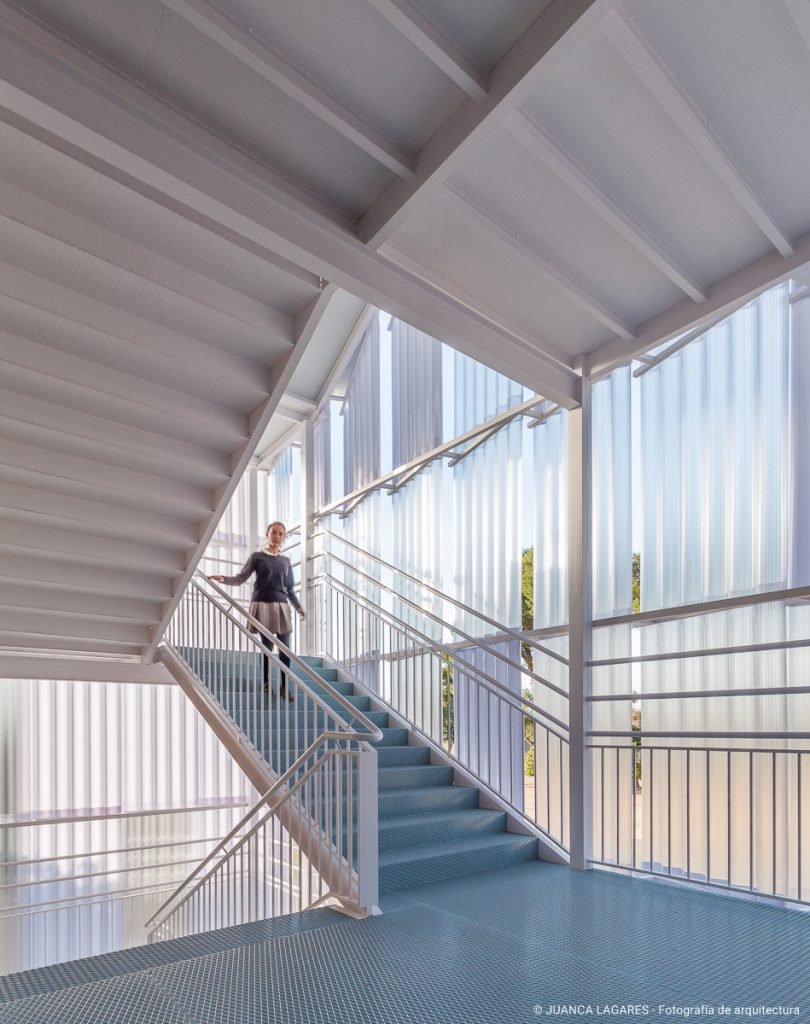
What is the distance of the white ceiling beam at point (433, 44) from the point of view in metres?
2.46

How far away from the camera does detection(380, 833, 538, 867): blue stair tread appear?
173 inches

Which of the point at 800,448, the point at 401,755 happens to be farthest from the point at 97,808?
the point at 800,448

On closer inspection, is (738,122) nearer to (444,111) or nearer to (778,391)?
(444,111)

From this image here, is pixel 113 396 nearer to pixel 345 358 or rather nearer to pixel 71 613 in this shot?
pixel 71 613

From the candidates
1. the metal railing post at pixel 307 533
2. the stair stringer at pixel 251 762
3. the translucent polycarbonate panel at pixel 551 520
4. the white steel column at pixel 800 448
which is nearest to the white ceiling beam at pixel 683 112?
the white steel column at pixel 800 448

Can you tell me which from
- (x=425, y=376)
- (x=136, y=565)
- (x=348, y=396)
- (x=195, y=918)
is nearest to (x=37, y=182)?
(x=136, y=565)

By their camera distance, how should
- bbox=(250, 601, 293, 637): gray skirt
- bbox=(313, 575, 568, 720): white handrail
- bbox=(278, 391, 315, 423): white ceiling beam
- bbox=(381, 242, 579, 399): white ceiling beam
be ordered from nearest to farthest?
1. bbox=(381, 242, 579, 399): white ceiling beam
2. bbox=(313, 575, 568, 720): white handrail
3. bbox=(250, 601, 293, 637): gray skirt
4. bbox=(278, 391, 315, 423): white ceiling beam

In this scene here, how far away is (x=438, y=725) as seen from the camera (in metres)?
6.23

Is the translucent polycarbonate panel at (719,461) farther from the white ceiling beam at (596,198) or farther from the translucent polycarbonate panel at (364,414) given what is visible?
the translucent polycarbonate panel at (364,414)

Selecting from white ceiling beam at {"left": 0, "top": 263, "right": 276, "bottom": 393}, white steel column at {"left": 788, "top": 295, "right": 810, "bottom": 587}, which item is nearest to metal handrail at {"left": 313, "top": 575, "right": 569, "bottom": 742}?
white steel column at {"left": 788, "top": 295, "right": 810, "bottom": 587}

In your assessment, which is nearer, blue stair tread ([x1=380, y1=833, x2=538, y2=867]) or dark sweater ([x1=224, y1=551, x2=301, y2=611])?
blue stair tread ([x1=380, y1=833, x2=538, y2=867])

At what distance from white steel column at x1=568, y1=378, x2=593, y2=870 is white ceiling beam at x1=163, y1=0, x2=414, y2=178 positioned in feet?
7.18

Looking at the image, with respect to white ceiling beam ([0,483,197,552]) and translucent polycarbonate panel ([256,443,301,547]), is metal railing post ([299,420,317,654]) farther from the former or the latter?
white ceiling beam ([0,483,197,552])

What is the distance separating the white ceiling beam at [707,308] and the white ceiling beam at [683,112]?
6.4 inches
